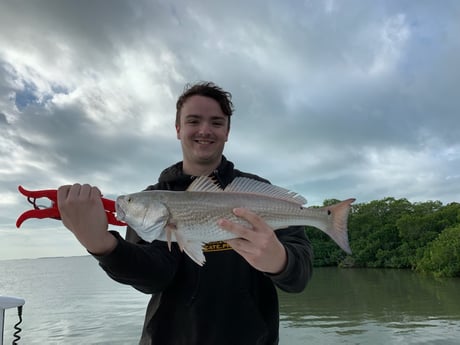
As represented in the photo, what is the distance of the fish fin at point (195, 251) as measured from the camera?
2.79 meters

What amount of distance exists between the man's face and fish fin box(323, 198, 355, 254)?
1258mm

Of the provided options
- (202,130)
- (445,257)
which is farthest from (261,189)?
(445,257)

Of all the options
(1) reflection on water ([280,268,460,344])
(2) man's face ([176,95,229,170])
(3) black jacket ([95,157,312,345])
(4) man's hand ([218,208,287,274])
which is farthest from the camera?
(1) reflection on water ([280,268,460,344])

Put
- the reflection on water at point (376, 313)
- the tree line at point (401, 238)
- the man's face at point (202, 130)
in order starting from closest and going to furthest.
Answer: the man's face at point (202, 130) → the reflection on water at point (376, 313) → the tree line at point (401, 238)

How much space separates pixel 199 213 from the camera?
9.48 feet

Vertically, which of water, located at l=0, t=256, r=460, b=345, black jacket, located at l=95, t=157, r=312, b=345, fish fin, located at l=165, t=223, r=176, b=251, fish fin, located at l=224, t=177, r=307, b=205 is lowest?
water, located at l=0, t=256, r=460, b=345

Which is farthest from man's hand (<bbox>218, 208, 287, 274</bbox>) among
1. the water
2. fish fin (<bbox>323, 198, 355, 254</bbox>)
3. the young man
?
the water

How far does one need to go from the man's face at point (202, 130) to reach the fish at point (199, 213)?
70 centimetres

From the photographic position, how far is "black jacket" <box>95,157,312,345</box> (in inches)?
117

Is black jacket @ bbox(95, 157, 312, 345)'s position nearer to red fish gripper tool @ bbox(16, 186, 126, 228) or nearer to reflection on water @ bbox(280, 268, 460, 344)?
red fish gripper tool @ bbox(16, 186, 126, 228)

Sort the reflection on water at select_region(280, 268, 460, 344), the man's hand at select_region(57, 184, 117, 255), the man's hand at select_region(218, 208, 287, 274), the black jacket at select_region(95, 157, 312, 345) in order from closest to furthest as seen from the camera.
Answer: the man's hand at select_region(57, 184, 117, 255) → the man's hand at select_region(218, 208, 287, 274) → the black jacket at select_region(95, 157, 312, 345) → the reflection on water at select_region(280, 268, 460, 344)

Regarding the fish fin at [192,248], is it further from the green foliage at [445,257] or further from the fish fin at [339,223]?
the green foliage at [445,257]

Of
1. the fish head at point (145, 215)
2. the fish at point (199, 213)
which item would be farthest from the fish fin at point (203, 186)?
the fish head at point (145, 215)

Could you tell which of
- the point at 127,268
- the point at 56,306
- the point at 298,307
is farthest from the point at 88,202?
the point at 56,306
